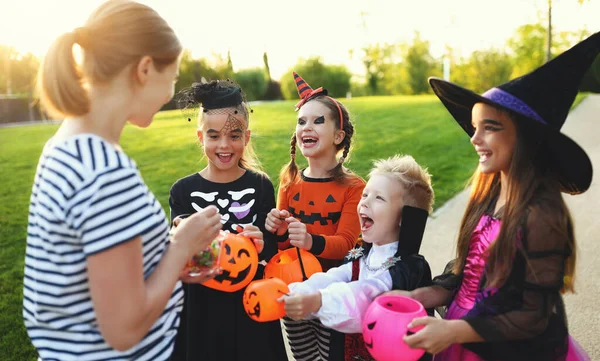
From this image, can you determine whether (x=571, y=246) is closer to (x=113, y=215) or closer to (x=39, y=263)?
(x=113, y=215)

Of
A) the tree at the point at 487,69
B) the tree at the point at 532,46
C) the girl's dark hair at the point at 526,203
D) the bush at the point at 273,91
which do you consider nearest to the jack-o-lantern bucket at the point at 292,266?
the girl's dark hair at the point at 526,203

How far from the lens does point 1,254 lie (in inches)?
231

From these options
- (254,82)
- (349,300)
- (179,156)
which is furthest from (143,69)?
(254,82)

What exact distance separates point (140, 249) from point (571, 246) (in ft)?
5.51

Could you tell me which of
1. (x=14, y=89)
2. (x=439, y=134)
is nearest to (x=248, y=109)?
(x=439, y=134)

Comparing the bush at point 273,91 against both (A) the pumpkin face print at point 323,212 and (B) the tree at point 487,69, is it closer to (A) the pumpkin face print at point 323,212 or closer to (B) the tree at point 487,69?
(B) the tree at point 487,69

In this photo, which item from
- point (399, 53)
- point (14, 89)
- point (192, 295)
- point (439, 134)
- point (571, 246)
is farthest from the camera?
point (399, 53)

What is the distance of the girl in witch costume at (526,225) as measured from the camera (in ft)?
6.23

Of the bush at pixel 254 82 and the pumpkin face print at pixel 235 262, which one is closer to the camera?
the pumpkin face print at pixel 235 262

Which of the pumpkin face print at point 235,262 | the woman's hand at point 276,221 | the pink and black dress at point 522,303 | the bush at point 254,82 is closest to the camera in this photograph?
the pink and black dress at point 522,303

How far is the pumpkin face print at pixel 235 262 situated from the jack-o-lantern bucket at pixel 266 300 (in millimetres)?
175

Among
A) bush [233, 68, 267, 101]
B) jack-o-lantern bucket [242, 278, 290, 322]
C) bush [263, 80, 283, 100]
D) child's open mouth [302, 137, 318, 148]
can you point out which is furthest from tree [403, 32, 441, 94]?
jack-o-lantern bucket [242, 278, 290, 322]

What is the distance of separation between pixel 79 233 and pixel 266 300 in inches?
40.8

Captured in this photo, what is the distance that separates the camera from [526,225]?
193 cm
